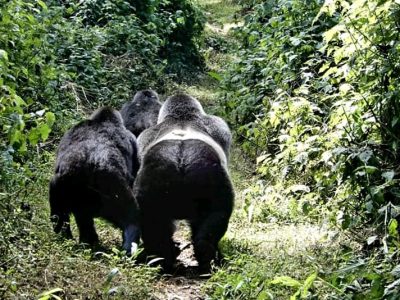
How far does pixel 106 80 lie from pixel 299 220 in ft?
16.1

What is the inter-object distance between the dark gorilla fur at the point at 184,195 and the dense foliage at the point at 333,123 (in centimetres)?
84

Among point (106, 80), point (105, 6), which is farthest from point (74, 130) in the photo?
point (105, 6)

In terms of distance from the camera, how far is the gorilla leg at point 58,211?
17.1 ft

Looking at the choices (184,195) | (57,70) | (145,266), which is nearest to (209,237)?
(184,195)

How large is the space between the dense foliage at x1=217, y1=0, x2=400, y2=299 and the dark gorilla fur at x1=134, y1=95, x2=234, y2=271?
845 millimetres

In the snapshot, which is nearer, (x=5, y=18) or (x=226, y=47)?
(x=5, y=18)

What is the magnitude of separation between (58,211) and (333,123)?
7.85 ft

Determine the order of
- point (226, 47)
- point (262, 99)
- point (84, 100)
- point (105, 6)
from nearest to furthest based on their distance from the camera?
point (262, 99) → point (84, 100) → point (105, 6) → point (226, 47)

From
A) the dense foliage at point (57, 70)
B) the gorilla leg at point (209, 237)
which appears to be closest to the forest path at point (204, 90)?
the gorilla leg at point (209, 237)

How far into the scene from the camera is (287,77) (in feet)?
26.0

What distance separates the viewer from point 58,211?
532 cm

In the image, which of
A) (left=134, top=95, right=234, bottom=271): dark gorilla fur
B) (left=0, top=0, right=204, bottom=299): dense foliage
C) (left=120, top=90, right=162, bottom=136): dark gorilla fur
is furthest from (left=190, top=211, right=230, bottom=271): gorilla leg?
(left=120, top=90, right=162, bottom=136): dark gorilla fur

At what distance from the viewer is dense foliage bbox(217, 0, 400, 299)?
467 centimetres

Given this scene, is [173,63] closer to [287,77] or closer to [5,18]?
[287,77]
